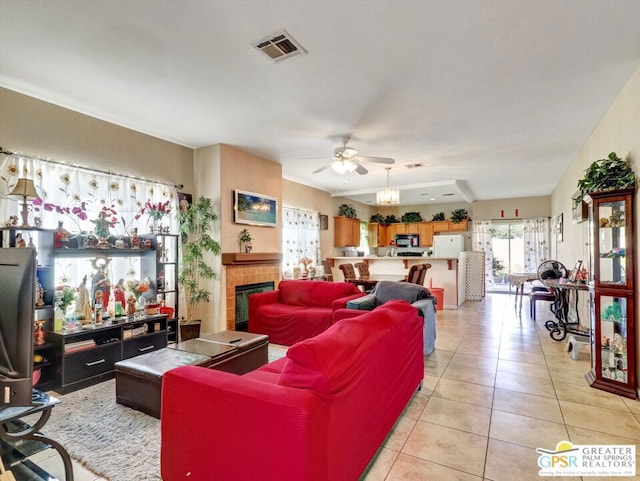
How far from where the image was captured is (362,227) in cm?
1004

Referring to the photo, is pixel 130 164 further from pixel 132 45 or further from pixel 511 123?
pixel 511 123

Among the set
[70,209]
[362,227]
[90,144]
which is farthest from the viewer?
[362,227]

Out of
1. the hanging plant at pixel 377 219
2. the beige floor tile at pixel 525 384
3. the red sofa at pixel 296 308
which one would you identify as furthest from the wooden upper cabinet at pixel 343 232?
the beige floor tile at pixel 525 384

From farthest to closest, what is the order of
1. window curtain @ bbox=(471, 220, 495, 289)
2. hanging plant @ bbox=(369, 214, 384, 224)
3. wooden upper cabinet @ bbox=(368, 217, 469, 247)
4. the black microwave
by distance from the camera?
hanging plant @ bbox=(369, 214, 384, 224), the black microwave, wooden upper cabinet @ bbox=(368, 217, 469, 247), window curtain @ bbox=(471, 220, 495, 289)

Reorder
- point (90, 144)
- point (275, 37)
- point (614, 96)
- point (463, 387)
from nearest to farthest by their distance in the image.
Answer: point (275, 37) < point (463, 387) < point (614, 96) < point (90, 144)

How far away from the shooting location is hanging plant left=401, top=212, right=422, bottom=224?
10383 millimetres

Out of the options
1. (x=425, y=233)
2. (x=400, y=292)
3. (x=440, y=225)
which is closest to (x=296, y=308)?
(x=400, y=292)

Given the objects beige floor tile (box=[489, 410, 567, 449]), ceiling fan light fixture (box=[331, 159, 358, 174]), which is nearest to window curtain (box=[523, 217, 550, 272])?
ceiling fan light fixture (box=[331, 159, 358, 174])

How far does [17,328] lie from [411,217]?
10.2m

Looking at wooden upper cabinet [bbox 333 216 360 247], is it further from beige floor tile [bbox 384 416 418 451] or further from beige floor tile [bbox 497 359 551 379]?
beige floor tile [bbox 384 416 418 451]

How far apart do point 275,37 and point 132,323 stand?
312 cm

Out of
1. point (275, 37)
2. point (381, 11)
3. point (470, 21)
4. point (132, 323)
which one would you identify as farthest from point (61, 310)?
point (470, 21)

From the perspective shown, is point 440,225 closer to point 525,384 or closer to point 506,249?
point 506,249

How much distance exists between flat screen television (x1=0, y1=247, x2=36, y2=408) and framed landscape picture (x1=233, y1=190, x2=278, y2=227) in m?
3.83
